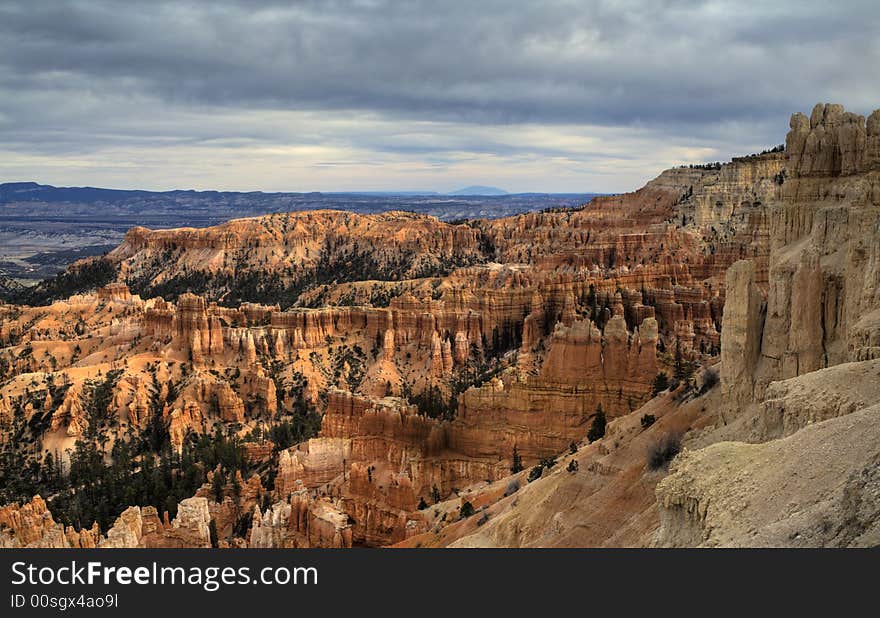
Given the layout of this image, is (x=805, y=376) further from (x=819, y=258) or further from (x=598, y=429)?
(x=598, y=429)

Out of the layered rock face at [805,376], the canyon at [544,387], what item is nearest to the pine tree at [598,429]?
the canyon at [544,387]

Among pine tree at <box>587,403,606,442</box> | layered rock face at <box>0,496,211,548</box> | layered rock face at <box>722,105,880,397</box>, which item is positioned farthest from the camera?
pine tree at <box>587,403,606,442</box>

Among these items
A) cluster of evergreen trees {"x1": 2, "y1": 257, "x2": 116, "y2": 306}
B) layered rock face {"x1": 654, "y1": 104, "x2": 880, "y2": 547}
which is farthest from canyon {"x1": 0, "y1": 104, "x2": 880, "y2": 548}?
cluster of evergreen trees {"x1": 2, "y1": 257, "x2": 116, "y2": 306}

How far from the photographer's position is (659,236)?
294 feet

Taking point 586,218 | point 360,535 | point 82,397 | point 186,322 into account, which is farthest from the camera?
point 586,218

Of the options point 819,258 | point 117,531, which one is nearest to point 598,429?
point 819,258

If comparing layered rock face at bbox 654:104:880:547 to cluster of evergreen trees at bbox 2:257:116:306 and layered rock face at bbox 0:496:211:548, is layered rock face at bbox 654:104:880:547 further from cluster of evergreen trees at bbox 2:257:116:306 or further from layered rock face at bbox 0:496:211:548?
cluster of evergreen trees at bbox 2:257:116:306

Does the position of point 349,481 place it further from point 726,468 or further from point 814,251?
point 726,468

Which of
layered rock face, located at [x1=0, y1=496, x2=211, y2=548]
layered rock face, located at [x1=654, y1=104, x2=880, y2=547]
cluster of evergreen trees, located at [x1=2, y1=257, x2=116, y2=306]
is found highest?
layered rock face, located at [x1=654, y1=104, x2=880, y2=547]

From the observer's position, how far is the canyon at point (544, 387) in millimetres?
14031

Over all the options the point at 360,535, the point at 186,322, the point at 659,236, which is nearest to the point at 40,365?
the point at 186,322

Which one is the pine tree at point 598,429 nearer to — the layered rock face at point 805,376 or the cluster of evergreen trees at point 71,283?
the layered rock face at point 805,376

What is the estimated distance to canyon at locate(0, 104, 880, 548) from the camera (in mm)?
14031
